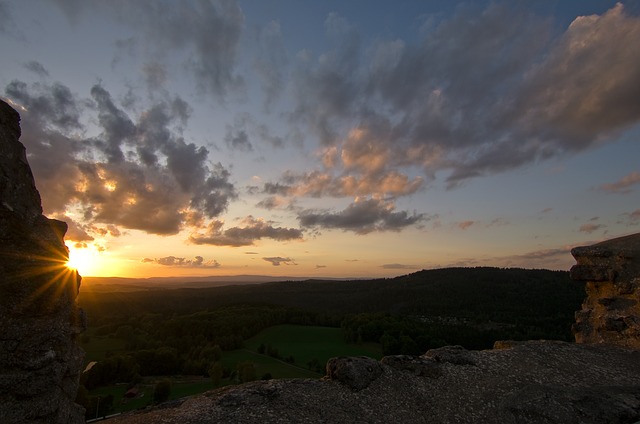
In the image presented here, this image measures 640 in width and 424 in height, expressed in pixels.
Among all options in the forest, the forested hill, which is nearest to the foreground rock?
the forest

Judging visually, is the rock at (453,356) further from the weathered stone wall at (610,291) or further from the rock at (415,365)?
the weathered stone wall at (610,291)

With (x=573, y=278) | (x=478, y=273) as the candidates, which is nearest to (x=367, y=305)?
(x=478, y=273)

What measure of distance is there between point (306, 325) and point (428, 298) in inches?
2166

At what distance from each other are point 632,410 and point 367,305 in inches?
5363

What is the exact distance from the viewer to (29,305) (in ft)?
33.2

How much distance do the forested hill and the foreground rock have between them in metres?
102

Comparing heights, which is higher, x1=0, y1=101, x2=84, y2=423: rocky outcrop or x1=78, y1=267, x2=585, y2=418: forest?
x1=0, y1=101, x2=84, y2=423: rocky outcrop

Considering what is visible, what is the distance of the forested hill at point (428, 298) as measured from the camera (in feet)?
401

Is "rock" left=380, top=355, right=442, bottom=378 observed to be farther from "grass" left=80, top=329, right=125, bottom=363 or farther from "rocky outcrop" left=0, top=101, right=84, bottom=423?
"grass" left=80, top=329, right=125, bottom=363

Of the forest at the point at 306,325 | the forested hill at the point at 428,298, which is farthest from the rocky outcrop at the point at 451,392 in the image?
the forested hill at the point at 428,298

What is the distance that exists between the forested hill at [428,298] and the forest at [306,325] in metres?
0.45

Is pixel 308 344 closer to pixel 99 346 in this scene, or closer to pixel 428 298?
pixel 99 346

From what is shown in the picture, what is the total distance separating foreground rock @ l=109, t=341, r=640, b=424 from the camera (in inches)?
490

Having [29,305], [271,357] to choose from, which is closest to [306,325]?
[271,357]
